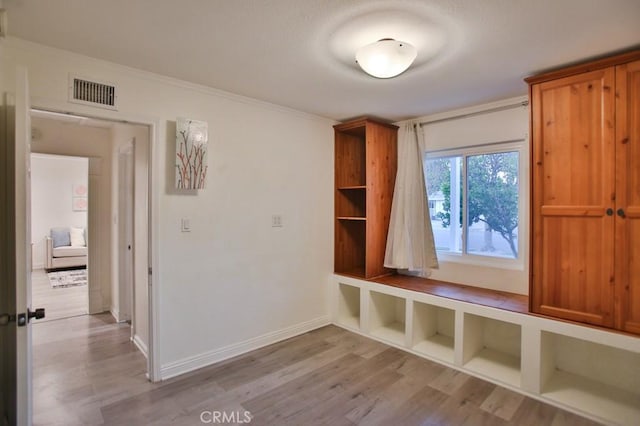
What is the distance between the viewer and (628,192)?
A: 6.87 feet

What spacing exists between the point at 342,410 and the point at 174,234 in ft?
5.91

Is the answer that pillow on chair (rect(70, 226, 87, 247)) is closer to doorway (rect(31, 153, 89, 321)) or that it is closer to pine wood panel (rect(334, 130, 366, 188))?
doorway (rect(31, 153, 89, 321))

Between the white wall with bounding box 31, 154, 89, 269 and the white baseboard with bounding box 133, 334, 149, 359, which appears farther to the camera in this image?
the white wall with bounding box 31, 154, 89, 269

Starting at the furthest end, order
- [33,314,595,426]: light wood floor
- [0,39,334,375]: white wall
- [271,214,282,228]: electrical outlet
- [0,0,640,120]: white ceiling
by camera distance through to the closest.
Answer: [271,214,282,228]: electrical outlet
[0,39,334,375]: white wall
[33,314,595,426]: light wood floor
[0,0,640,120]: white ceiling

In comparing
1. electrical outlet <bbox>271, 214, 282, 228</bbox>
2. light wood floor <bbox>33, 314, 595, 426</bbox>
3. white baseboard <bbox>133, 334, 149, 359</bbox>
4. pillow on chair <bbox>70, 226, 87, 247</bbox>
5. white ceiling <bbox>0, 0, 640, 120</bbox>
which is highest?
white ceiling <bbox>0, 0, 640, 120</bbox>

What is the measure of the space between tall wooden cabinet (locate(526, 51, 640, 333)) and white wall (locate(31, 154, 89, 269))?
838 centimetres

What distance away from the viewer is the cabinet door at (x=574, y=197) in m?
2.17

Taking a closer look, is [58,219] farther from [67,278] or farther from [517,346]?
[517,346]

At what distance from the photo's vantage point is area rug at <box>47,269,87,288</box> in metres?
5.77

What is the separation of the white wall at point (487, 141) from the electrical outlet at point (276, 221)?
177cm

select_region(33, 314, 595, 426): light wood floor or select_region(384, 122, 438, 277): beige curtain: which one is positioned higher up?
select_region(384, 122, 438, 277): beige curtain

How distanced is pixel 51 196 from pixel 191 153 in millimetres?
6809

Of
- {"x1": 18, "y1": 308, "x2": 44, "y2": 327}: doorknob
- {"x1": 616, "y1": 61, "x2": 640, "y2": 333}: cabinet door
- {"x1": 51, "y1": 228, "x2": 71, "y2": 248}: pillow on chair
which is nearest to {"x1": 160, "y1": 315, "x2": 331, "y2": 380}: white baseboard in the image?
Result: {"x1": 18, "y1": 308, "x2": 44, "y2": 327}: doorknob

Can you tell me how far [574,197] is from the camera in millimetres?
2283
